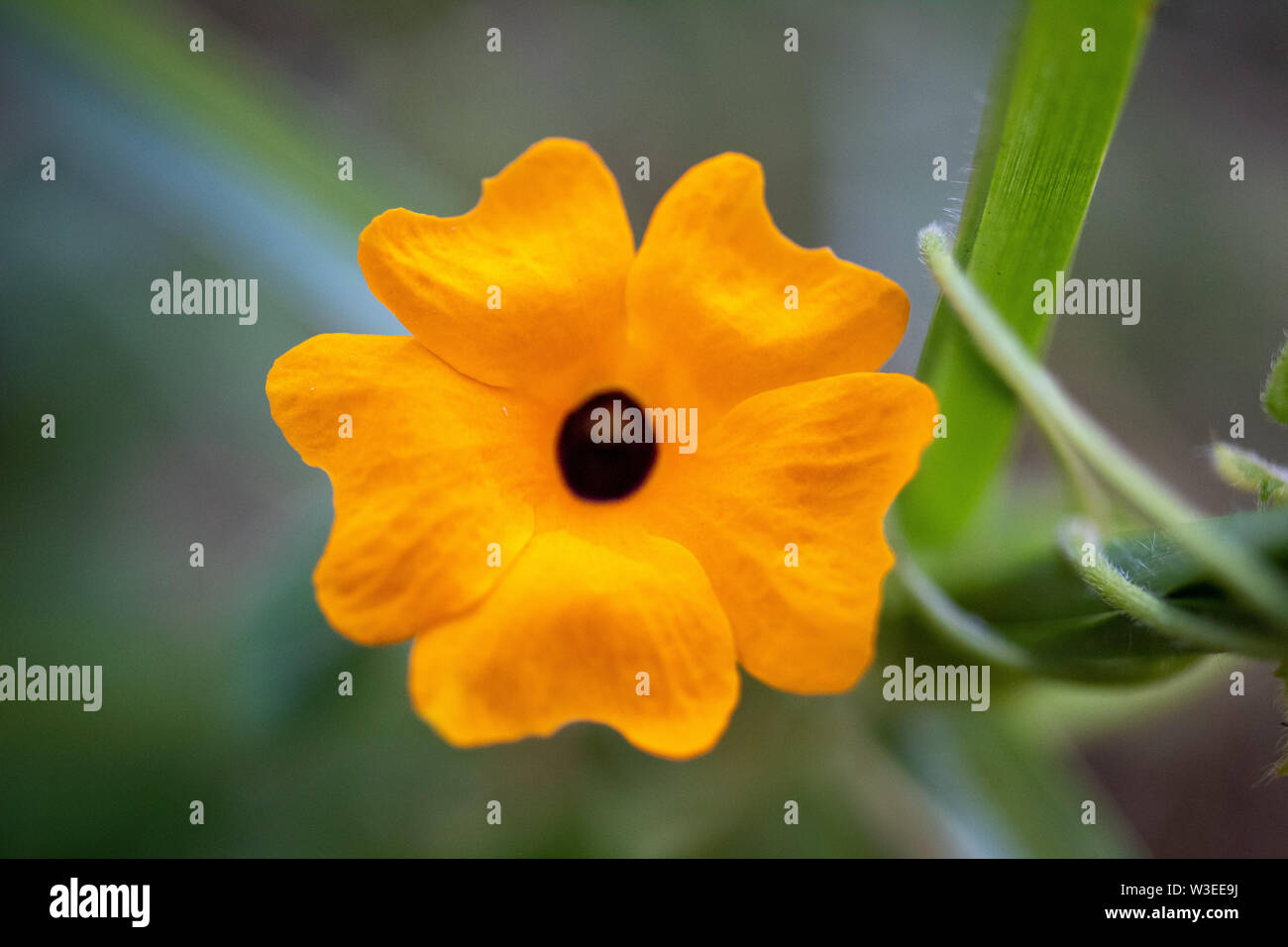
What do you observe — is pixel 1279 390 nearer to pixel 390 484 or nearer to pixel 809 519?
pixel 809 519

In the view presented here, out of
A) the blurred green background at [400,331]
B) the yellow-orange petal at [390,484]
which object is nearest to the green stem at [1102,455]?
the yellow-orange petal at [390,484]

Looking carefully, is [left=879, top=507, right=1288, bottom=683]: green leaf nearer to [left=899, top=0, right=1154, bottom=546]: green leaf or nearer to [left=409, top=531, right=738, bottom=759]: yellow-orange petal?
[left=899, top=0, right=1154, bottom=546]: green leaf

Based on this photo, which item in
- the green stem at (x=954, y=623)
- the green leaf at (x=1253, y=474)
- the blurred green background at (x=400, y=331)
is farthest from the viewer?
the blurred green background at (x=400, y=331)

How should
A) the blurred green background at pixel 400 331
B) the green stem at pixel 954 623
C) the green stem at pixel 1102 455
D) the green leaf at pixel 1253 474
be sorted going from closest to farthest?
the green stem at pixel 1102 455 < the green leaf at pixel 1253 474 < the green stem at pixel 954 623 < the blurred green background at pixel 400 331

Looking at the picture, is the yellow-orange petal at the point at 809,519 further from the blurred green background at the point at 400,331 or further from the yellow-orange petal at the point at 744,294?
the blurred green background at the point at 400,331

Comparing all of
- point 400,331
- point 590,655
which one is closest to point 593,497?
point 590,655

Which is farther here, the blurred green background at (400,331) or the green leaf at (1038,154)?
the blurred green background at (400,331)
